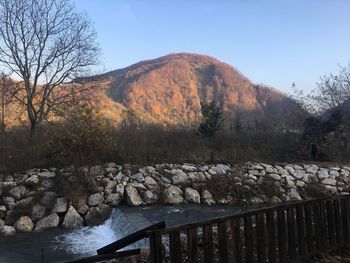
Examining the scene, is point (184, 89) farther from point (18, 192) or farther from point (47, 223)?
point (47, 223)

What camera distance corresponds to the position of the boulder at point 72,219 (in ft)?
51.1

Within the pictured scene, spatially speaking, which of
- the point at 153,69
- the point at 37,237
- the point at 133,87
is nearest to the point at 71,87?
the point at 37,237

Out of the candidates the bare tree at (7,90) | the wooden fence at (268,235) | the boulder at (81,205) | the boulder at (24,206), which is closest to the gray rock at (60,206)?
the boulder at (81,205)

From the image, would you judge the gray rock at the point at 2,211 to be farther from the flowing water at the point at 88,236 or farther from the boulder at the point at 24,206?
the flowing water at the point at 88,236

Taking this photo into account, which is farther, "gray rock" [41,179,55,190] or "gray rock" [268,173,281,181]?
"gray rock" [268,173,281,181]

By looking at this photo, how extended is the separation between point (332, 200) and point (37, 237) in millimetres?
10427

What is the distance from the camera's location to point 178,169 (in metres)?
19.8

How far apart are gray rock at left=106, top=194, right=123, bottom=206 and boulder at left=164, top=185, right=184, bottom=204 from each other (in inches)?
73.6

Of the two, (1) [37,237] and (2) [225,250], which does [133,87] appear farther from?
(2) [225,250]

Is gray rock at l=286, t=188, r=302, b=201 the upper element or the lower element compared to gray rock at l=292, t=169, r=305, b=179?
lower

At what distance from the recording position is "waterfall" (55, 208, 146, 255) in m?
12.8

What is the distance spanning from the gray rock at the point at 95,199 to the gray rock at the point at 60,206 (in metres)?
0.97

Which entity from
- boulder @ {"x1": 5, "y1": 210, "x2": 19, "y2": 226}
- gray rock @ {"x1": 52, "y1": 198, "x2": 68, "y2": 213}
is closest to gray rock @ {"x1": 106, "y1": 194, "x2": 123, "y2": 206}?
gray rock @ {"x1": 52, "y1": 198, "x2": 68, "y2": 213}

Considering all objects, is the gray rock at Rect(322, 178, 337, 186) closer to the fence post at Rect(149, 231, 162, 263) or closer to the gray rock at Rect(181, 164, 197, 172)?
the gray rock at Rect(181, 164, 197, 172)
